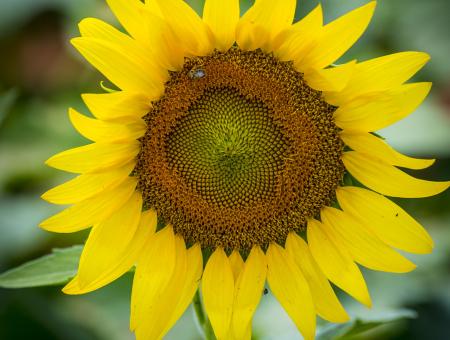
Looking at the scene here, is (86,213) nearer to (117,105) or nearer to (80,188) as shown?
(80,188)

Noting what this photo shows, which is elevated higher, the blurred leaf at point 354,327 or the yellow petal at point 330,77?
the yellow petal at point 330,77

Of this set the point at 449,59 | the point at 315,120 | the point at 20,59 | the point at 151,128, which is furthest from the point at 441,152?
the point at 20,59

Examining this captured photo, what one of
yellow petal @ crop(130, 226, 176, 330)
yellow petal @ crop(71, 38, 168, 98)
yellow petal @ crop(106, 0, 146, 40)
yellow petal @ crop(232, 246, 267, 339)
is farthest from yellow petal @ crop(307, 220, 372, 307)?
yellow petal @ crop(106, 0, 146, 40)

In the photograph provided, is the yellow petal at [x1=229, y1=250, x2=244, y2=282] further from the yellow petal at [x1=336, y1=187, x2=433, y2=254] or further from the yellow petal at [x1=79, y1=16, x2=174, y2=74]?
the yellow petal at [x1=79, y1=16, x2=174, y2=74]

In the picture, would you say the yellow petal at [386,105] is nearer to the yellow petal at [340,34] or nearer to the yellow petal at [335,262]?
the yellow petal at [340,34]

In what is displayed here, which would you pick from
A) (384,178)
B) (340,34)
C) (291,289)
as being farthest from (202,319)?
(340,34)

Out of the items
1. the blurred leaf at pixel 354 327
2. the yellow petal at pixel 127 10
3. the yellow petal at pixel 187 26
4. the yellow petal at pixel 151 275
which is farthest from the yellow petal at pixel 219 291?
the yellow petal at pixel 127 10
